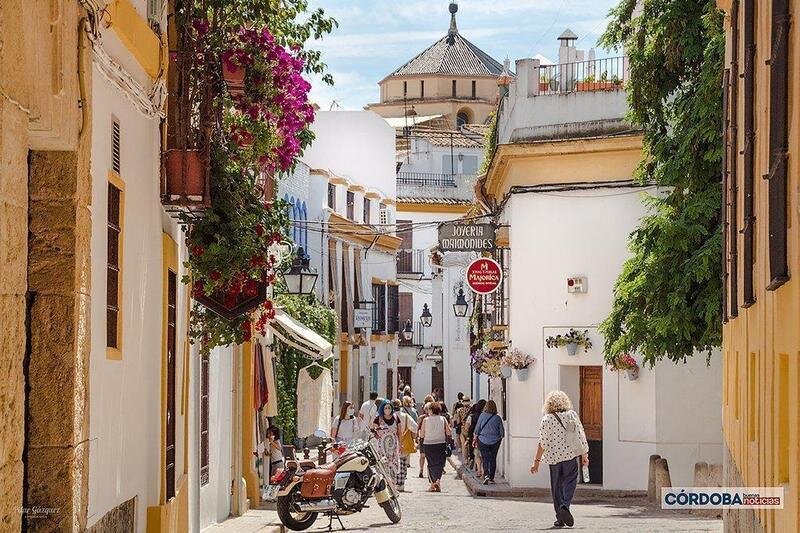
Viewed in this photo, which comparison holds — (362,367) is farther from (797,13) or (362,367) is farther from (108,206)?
(797,13)

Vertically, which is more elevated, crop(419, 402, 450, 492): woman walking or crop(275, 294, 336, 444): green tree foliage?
crop(275, 294, 336, 444): green tree foliage

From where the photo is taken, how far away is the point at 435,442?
26.8 meters

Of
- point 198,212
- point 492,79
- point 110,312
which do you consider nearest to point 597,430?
point 198,212

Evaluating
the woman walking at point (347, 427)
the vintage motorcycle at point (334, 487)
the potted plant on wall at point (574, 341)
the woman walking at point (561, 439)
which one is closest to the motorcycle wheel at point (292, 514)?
the vintage motorcycle at point (334, 487)

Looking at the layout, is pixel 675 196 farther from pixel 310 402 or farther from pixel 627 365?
pixel 310 402

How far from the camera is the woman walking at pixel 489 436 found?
89.5 ft

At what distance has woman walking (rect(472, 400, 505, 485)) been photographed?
27281 mm

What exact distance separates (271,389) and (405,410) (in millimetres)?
7038

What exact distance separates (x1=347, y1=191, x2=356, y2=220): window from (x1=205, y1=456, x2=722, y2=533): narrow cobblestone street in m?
22.6

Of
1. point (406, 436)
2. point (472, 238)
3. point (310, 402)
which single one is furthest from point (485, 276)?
point (310, 402)

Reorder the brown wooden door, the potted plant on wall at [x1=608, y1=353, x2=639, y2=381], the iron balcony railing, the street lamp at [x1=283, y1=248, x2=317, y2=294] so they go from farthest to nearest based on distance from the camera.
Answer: the iron balcony railing → the brown wooden door → the potted plant on wall at [x1=608, y1=353, x2=639, y2=381] → the street lamp at [x1=283, y1=248, x2=317, y2=294]

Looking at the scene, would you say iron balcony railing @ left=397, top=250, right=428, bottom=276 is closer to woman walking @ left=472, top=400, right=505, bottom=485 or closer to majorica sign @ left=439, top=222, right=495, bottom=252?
majorica sign @ left=439, top=222, right=495, bottom=252

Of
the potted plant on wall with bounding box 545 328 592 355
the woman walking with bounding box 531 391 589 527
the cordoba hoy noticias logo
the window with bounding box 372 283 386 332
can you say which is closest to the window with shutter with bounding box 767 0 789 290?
the cordoba hoy noticias logo

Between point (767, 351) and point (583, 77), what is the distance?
18.4 m
